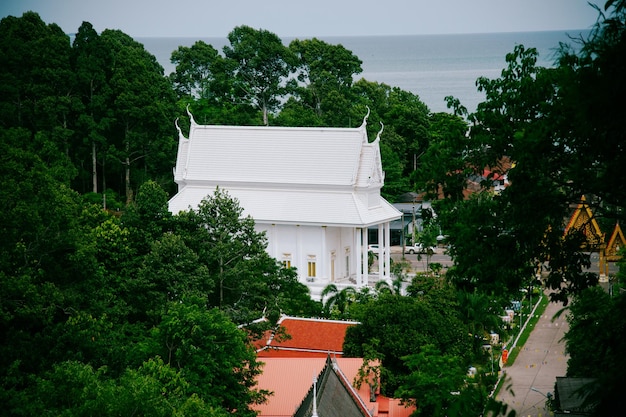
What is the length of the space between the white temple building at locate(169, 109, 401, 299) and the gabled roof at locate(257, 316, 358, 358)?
387 inches

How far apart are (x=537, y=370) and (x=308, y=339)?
8.44m

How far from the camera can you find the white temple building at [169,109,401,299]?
52.4 m

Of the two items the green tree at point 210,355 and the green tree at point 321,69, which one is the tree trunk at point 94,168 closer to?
the green tree at point 321,69

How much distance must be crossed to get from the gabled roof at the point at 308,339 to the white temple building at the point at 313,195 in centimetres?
982

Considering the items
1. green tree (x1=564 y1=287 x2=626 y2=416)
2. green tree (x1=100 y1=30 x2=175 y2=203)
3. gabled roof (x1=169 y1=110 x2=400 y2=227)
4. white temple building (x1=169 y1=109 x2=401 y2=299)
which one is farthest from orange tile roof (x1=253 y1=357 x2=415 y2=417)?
green tree (x1=100 y1=30 x2=175 y2=203)

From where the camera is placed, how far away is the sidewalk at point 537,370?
121 ft

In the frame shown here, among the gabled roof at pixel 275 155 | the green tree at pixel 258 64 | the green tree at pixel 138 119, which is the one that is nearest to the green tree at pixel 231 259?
the gabled roof at pixel 275 155

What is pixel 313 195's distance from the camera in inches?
2093

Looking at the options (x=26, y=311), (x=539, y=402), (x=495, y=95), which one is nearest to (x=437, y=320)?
(x=539, y=402)

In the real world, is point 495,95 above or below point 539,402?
above

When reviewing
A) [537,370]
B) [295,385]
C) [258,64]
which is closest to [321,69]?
[258,64]

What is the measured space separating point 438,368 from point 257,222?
73.2ft

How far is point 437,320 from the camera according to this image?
1426 inches

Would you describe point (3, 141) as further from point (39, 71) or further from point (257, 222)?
point (39, 71)
